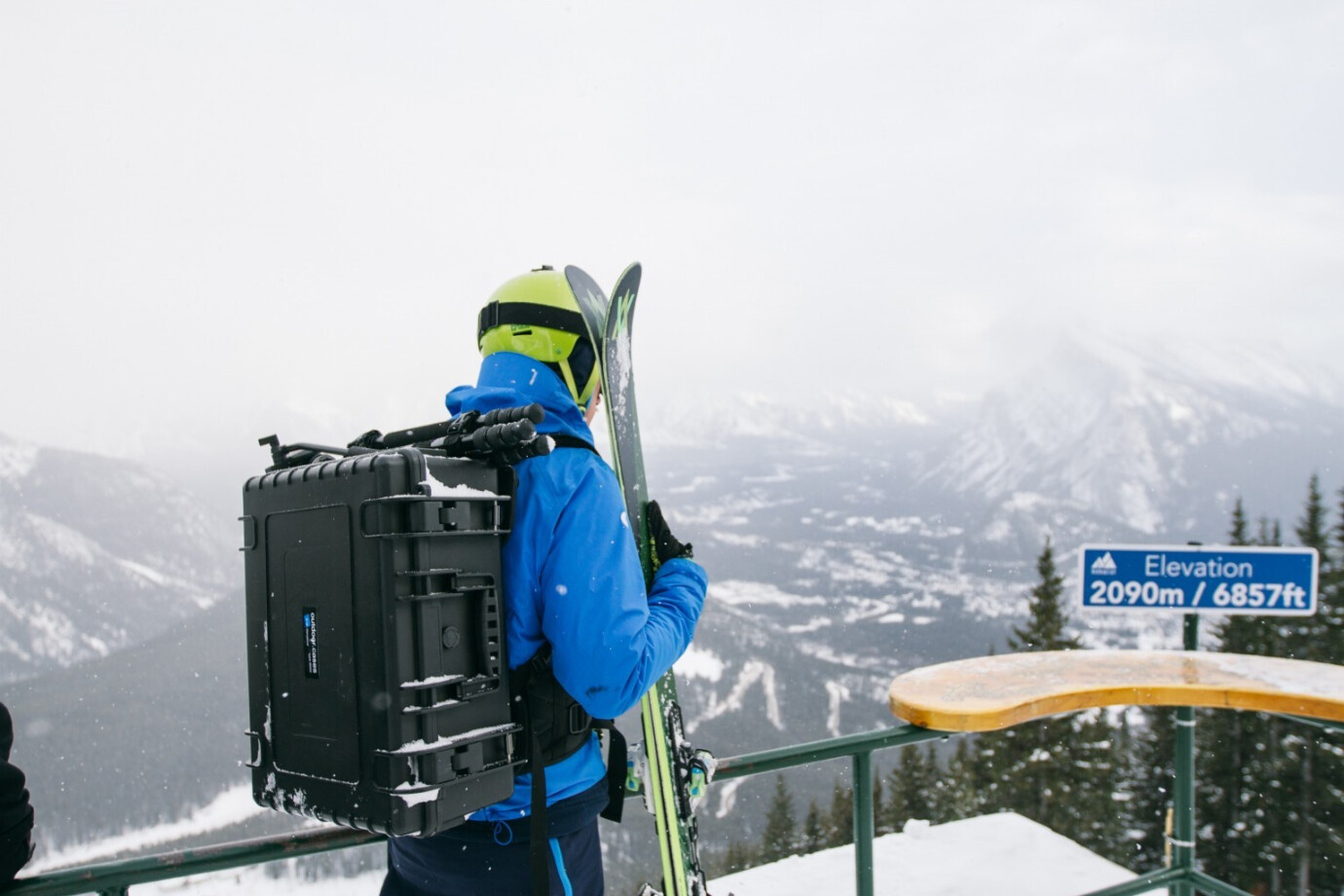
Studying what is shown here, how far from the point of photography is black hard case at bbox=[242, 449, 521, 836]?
4.81 feet

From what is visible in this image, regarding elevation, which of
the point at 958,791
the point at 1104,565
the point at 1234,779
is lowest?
the point at 958,791

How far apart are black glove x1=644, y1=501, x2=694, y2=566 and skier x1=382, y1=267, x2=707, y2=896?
18cm

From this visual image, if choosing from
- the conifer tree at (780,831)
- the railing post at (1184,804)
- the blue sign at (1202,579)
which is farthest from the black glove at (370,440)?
the conifer tree at (780,831)

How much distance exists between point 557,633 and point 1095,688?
287 centimetres

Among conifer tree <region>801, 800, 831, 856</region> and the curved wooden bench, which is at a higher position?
the curved wooden bench

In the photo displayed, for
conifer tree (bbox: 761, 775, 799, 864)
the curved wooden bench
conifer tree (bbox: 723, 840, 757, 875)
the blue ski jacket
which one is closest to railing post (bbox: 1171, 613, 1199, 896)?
the curved wooden bench

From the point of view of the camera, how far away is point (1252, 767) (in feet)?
139

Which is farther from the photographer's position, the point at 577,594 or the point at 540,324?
the point at 540,324

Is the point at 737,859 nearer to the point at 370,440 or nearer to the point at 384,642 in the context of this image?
the point at 370,440

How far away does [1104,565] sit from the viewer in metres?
4.38

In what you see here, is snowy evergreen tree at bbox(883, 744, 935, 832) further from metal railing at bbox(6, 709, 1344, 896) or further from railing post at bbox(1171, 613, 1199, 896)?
metal railing at bbox(6, 709, 1344, 896)

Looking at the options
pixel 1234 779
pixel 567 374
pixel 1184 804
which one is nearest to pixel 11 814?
pixel 567 374

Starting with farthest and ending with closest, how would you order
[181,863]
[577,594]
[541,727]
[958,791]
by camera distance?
1. [958,791]
2. [181,863]
3. [541,727]
4. [577,594]

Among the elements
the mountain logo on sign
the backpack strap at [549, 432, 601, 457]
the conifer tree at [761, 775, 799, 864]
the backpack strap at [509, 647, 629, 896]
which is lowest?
the conifer tree at [761, 775, 799, 864]
